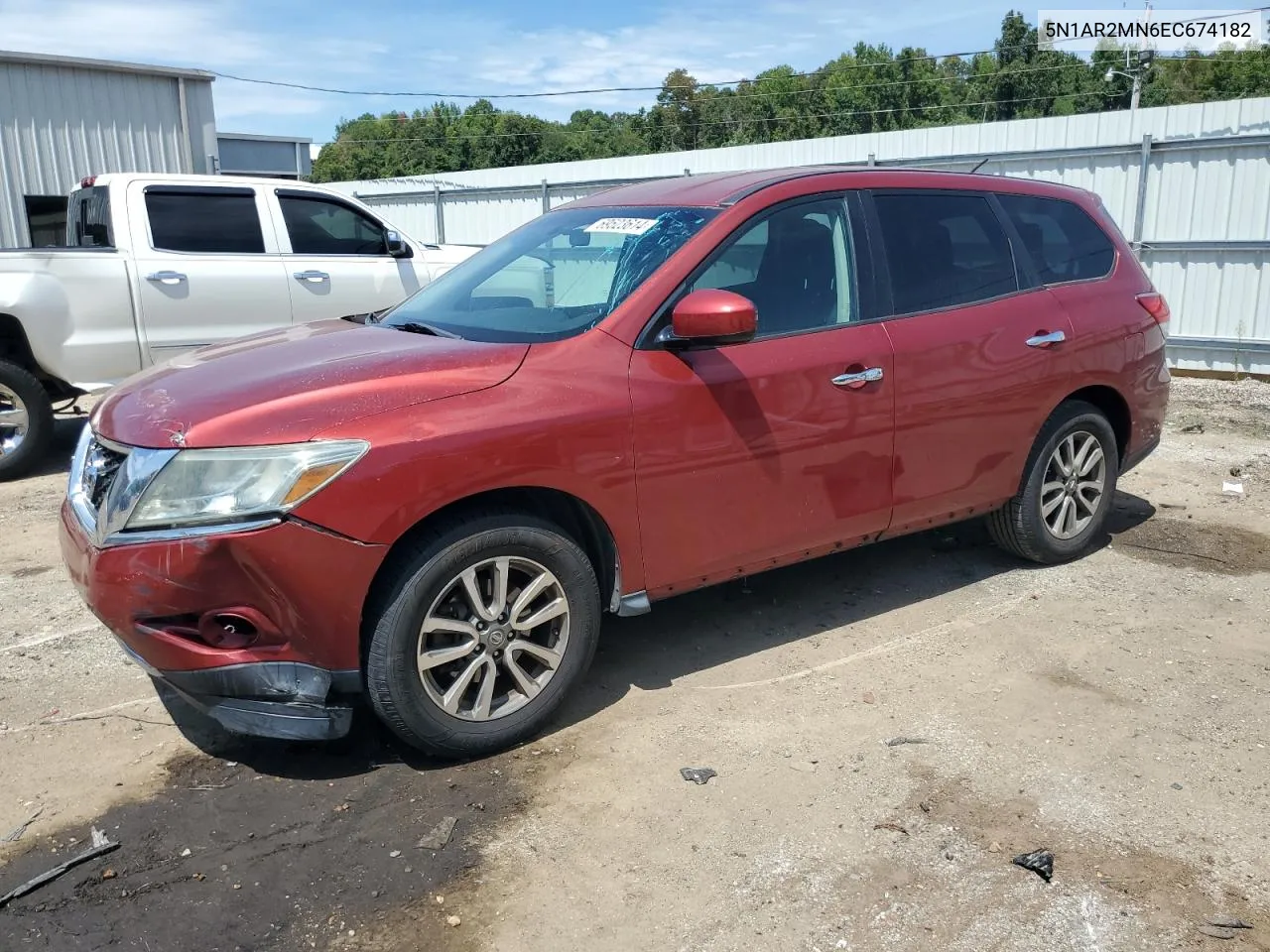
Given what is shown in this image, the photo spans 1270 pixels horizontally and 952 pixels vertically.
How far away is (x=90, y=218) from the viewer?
26.2 ft

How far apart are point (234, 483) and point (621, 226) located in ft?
6.38

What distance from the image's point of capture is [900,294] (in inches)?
174

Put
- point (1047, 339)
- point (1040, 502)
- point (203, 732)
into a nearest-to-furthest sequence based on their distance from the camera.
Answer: point (203, 732), point (1047, 339), point (1040, 502)

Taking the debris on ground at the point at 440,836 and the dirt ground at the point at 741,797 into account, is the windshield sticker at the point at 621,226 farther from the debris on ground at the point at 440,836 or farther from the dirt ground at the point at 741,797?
the debris on ground at the point at 440,836

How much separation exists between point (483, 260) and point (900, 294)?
72.9 inches

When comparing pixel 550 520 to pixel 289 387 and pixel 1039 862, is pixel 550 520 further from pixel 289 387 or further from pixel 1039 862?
pixel 1039 862

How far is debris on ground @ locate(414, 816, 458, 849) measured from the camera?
309cm

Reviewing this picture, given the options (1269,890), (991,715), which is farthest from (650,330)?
(1269,890)

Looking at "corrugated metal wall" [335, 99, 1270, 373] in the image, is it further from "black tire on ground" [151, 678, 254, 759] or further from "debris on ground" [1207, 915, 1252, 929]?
"black tire on ground" [151, 678, 254, 759]

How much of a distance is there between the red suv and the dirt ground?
0.36 metres

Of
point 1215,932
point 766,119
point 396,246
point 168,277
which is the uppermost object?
point 766,119

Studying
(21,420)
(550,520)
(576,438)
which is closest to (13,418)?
(21,420)

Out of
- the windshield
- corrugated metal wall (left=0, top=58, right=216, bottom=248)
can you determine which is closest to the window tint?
the windshield

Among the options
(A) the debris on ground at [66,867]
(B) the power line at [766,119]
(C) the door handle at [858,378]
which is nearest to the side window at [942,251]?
(C) the door handle at [858,378]
